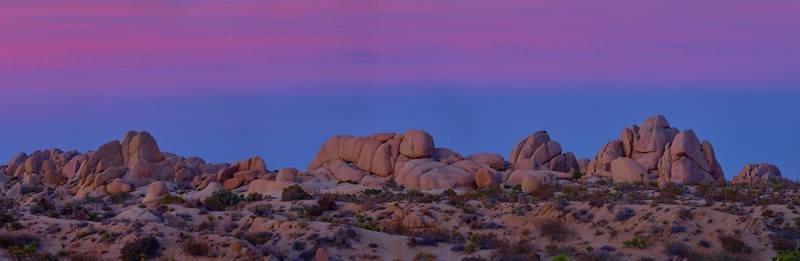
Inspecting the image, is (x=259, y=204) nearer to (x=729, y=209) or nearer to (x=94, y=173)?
(x=729, y=209)

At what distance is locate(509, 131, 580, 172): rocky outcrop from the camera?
276 feet

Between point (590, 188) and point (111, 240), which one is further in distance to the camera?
point (590, 188)

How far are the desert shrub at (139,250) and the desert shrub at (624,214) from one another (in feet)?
75.4

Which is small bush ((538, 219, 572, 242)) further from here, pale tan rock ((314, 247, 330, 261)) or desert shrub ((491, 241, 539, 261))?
pale tan rock ((314, 247, 330, 261))

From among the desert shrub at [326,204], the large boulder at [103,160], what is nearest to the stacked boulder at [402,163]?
the desert shrub at [326,204]

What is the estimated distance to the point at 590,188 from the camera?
66.1 m

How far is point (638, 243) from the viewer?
1753 inches

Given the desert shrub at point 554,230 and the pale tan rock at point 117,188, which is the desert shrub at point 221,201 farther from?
the desert shrub at point 554,230

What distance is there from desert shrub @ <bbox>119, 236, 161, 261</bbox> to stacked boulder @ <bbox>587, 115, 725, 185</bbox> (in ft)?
134

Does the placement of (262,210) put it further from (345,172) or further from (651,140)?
(651,140)

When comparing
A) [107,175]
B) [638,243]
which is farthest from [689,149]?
[107,175]

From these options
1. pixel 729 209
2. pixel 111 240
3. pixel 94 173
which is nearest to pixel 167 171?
pixel 94 173

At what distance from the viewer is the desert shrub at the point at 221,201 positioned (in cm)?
6090

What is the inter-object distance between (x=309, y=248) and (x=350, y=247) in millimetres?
1892
